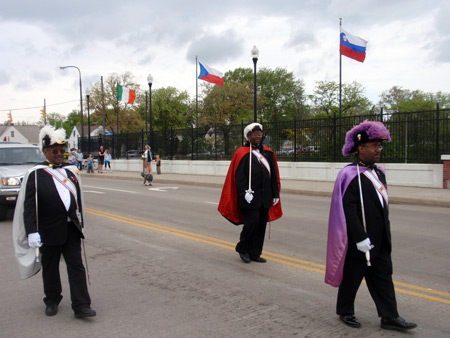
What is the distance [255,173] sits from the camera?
19.6 feet

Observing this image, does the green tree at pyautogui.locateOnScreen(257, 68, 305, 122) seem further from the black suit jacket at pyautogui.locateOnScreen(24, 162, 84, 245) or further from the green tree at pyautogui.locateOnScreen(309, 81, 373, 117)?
the black suit jacket at pyautogui.locateOnScreen(24, 162, 84, 245)

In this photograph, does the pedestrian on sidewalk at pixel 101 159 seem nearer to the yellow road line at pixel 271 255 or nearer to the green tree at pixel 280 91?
the yellow road line at pixel 271 255

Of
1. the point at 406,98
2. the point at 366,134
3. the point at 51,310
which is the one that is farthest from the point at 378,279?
the point at 406,98

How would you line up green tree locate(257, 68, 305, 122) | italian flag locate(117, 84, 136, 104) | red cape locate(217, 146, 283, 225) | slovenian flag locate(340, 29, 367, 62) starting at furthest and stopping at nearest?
1. green tree locate(257, 68, 305, 122)
2. italian flag locate(117, 84, 136, 104)
3. slovenian flag locate(340, 29, 367, 62)
4. red cape locate(217, 146, 283, 225)

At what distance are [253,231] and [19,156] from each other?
7.68 m

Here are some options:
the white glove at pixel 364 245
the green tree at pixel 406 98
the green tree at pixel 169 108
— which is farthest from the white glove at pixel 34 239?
the green tree at pixel 169 108

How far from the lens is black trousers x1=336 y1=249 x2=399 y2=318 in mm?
3754

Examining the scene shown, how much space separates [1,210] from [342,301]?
879 cm

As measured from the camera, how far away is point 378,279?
378cm

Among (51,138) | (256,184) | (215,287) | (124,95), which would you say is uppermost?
(124,95)

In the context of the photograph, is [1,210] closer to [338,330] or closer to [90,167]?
[338,330]

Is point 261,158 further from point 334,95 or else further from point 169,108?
point 169,108

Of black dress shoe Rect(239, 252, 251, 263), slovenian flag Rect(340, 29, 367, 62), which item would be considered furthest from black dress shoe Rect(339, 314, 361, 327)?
slovenian flag Rect(340, 29, 367, 62)

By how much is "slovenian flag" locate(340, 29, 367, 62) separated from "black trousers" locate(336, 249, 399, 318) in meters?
20.8
